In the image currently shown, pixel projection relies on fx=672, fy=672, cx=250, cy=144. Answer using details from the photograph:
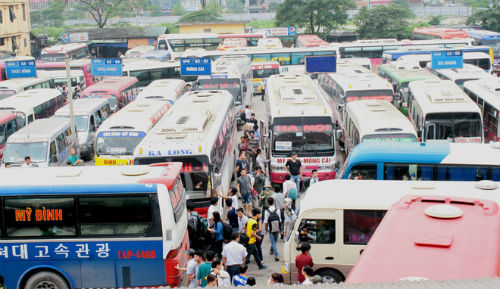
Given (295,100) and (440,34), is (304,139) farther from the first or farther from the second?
(440,34)

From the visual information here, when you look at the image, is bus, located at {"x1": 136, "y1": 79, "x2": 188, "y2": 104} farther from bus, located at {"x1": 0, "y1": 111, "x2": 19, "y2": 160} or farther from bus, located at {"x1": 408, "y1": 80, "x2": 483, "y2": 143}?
bus, located at {"x1": 408, "y1": 80, "x2": 483, "y2": 143}

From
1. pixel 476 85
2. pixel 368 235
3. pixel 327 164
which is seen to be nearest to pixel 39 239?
pixel 368 235

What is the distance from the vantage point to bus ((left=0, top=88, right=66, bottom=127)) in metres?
25.0

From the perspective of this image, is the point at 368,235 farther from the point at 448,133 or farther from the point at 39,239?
the point at 448,133

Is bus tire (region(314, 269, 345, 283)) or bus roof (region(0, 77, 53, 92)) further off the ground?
bus roof (region(0, 77, 53, 92))

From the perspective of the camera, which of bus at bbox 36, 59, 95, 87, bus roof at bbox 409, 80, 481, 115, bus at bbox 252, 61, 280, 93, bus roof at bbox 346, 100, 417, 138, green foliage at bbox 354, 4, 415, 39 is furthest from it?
green foliage at bbox 354, 4, 415, 39

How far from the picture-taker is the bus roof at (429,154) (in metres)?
→ 13.7

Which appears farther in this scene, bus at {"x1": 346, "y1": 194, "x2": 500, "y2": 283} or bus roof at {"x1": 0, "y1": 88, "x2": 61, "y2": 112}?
bus roof at {"x1": 0, "y1": 88, "x2": 61, "y2": 112}

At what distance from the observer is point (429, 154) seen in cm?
1393

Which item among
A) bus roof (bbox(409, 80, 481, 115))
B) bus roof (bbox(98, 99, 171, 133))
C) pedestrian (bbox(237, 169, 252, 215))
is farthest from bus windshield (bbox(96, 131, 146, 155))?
bus roof (bbox(409, 80, 481, 115))

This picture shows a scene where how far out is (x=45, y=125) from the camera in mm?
22109

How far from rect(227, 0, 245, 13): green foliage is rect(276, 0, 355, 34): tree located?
70.1 m

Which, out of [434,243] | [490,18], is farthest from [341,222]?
[490,18]

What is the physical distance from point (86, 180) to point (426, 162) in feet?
22.7
